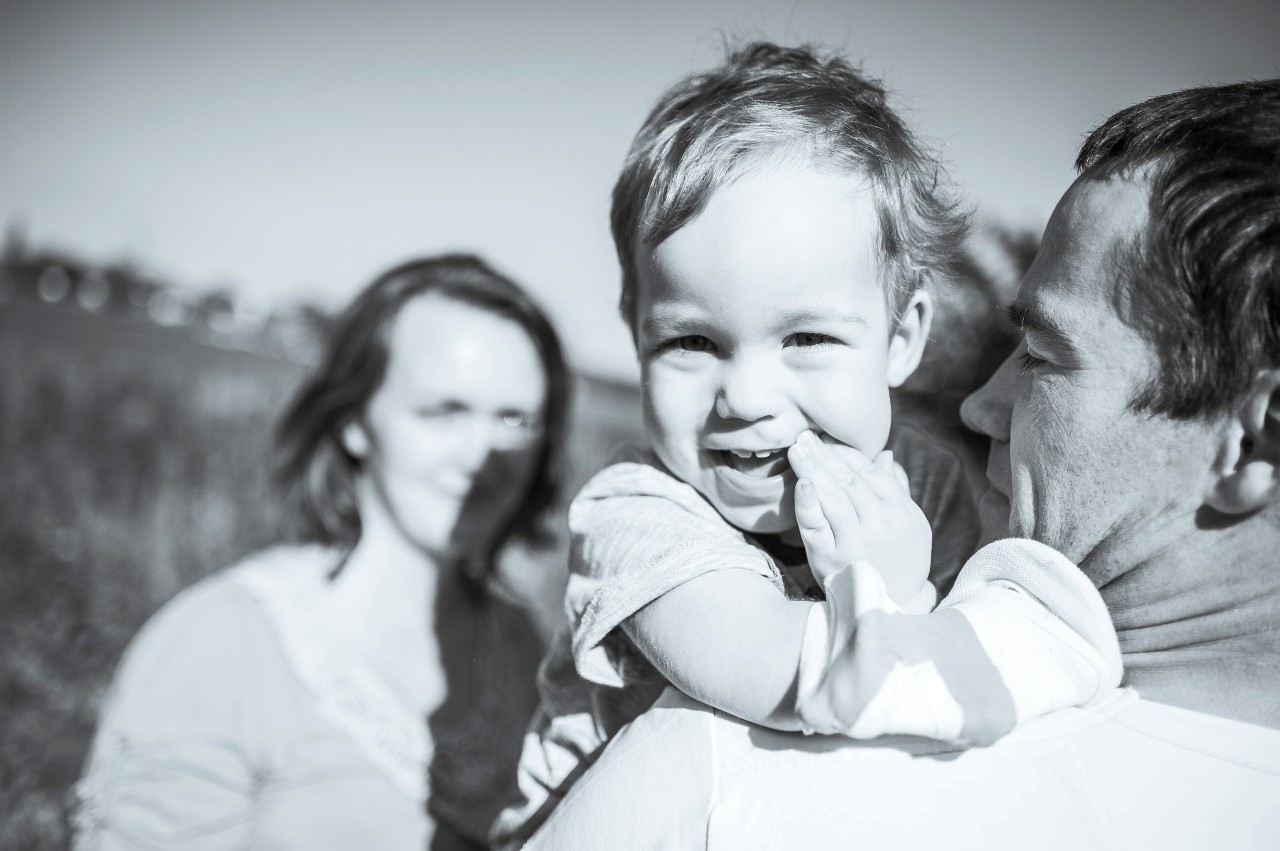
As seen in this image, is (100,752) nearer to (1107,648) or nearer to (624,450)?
(624,450)

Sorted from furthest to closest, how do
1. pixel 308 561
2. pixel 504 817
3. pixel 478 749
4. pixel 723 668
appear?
1. pixel 308 561
2. pixel 478 749
3. pixel 504 817
4. pixel 723 668

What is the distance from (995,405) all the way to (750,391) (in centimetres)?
42

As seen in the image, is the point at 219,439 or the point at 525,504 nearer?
the point at 525,504

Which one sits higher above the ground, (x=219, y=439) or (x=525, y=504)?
(x=525, y=504)

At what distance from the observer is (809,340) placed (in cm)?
139

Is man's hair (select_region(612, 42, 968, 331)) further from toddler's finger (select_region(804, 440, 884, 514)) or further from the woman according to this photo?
the woman

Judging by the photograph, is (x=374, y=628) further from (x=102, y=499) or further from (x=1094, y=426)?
(x=102, y=499)

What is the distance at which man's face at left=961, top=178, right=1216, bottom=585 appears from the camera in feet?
4.16

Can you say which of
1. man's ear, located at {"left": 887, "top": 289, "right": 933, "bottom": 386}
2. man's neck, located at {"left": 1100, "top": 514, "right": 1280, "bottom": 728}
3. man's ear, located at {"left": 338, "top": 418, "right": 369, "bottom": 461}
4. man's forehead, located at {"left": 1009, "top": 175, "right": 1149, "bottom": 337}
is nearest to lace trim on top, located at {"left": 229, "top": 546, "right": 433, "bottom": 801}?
man's ear, located at {"left": 338, "top": 418, "right": 369, "bottom": 461}

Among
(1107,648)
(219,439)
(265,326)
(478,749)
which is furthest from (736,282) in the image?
(265,326)

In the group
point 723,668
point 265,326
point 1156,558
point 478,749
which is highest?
point 1156,558

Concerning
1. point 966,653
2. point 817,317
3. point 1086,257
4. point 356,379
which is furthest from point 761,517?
point 356,379

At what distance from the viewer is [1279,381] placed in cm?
118

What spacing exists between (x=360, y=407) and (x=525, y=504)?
73cm
